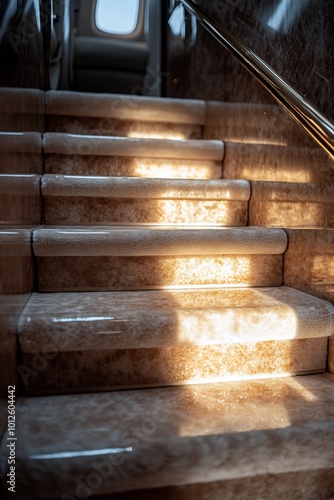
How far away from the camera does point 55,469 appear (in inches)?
35.3

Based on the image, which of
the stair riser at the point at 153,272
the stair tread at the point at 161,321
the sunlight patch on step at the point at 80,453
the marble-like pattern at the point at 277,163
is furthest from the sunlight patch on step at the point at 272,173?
the sunlight patch on step at the point at 80,453

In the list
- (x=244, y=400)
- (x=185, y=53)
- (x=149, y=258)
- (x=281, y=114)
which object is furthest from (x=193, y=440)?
(x=185, y=53)

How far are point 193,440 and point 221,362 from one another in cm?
36

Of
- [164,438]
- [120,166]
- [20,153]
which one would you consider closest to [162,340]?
[164,438]

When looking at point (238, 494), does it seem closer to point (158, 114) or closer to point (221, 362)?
point (221, 362)

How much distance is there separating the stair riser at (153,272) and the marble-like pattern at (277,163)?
1.16 feet

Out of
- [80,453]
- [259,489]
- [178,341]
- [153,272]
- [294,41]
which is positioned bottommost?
[259,489]

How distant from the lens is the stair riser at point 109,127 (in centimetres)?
246

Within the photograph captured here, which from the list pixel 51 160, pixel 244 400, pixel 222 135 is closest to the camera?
pixel 244 400

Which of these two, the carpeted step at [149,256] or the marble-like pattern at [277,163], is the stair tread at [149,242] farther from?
the marble-like pattern at [277,163]

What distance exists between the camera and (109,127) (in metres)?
2.49

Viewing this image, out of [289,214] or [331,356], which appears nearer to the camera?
[331,356]

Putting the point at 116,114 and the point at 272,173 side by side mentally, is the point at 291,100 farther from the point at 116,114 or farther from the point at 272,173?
the point at 116,114

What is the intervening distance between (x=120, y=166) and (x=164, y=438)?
150 centimetres
